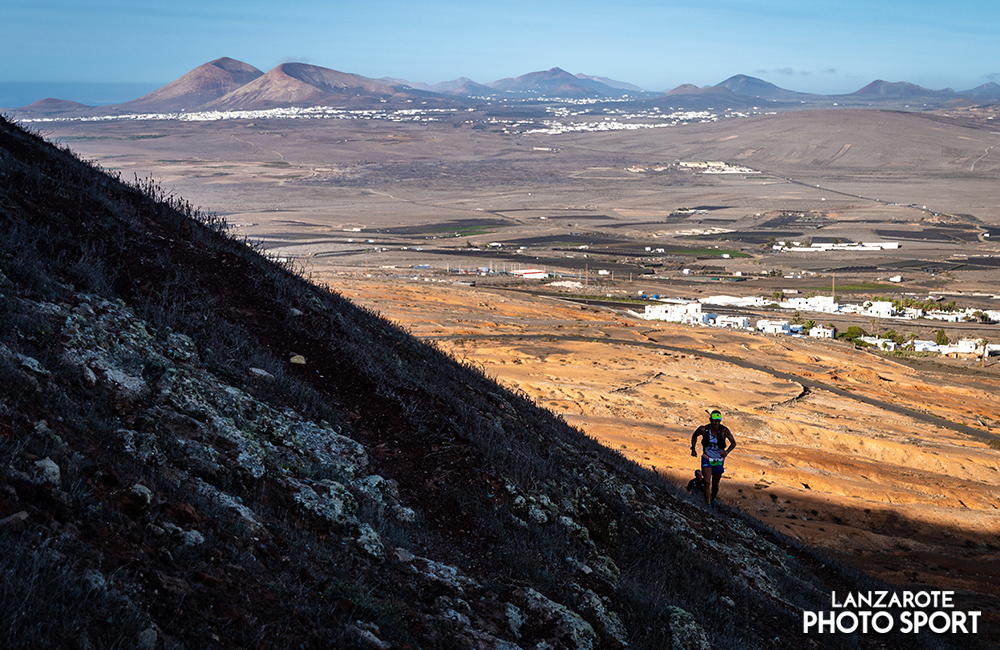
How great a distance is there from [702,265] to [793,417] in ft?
176

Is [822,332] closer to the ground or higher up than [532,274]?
closer to the ground

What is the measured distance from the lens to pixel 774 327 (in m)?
43.8

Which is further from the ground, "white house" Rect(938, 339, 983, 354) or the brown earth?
the brown earth

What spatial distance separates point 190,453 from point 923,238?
327 ft

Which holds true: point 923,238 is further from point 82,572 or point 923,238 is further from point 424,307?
point 82,572

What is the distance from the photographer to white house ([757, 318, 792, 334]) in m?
42.8

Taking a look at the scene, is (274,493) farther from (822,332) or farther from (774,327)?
(774,327)

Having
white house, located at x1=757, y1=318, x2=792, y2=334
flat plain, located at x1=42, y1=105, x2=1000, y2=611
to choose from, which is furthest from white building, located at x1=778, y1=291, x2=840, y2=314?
white house, located at x1=757, y1=318, x2=792, y2=334

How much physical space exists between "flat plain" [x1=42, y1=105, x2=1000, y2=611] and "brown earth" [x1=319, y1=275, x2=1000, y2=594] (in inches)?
3.5

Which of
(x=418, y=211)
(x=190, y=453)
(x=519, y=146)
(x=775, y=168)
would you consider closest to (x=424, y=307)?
(x=190, y=453)

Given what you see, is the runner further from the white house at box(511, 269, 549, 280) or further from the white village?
the white house at box(511, 269, 549, 280)

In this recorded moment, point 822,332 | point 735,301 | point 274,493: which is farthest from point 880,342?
point 274,493

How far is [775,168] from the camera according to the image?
161m

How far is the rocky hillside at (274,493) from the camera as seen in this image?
3.13 metres
